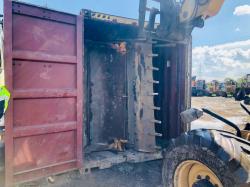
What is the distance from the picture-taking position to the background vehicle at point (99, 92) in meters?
3.03

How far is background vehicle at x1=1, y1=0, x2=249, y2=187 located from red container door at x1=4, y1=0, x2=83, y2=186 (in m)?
0.01

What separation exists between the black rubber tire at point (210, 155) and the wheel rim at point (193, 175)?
0.05 m

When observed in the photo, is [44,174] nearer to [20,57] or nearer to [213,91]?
[20,57]

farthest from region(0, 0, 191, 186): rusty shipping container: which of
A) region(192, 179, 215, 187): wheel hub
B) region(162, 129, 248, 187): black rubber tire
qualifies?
region(192, 179, 215, 187): wheel hub

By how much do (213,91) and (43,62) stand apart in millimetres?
27259

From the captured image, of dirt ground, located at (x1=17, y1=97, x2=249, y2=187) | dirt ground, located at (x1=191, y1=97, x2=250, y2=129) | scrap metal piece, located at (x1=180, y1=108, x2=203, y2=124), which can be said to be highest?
scrap metal piece, located at (x1=180, y1=108, x2=203, y2=124)

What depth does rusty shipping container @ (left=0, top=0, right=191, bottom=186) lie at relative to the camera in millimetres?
3162

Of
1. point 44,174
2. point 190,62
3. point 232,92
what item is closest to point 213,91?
point 232,92

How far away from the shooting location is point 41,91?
3.32 meters

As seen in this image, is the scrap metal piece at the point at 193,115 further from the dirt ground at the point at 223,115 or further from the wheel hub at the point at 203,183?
the dirt ground at the point at 223,115

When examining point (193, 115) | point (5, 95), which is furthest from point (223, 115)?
point (5, 95)

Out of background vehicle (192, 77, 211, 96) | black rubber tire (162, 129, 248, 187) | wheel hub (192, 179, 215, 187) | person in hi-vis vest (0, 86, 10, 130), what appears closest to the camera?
black rubber tire (162, 129, 248, 187)

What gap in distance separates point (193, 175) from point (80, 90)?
2045 millimetres

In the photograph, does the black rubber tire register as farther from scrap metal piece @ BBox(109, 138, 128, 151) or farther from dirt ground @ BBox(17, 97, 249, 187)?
scrap metal piece @ BBox(109, 138, 128, 151)
